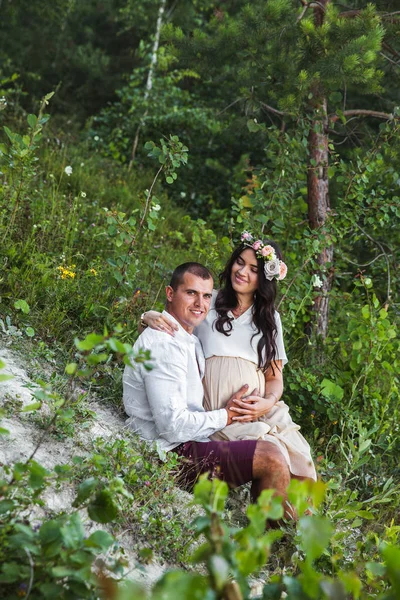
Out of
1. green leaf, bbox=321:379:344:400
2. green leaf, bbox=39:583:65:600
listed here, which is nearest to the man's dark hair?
green leaf, bbox=321:379:344:400

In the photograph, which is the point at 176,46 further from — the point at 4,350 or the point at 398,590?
the point at 398,590

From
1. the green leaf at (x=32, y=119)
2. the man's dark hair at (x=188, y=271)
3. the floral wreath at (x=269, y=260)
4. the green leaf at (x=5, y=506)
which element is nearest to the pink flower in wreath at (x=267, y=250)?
the floral wreath at (x=269, y=260)

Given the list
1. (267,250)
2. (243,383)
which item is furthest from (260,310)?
(243,383)

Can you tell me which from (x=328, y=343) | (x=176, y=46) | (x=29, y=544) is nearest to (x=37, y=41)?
(x=176, y=46)

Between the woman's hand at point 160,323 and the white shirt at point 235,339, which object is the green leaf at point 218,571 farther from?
the white shirt at point 235,339

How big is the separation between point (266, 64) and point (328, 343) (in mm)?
2316

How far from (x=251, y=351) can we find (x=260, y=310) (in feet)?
0.90

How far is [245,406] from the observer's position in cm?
383

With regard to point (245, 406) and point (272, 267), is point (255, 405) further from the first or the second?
point (272, 267)

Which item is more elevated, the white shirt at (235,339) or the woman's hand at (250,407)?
the white shirt at (235,339)

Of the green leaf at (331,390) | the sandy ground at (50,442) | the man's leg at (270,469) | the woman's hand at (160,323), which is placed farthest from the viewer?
the green leaf at (331,390)

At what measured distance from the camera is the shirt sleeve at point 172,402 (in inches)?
137

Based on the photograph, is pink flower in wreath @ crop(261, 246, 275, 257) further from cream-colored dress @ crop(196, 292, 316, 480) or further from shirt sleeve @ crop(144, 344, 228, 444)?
shirt sleeve @ crop(144, 344, 228, 444)

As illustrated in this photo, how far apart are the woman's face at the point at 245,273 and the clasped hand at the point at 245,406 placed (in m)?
0.64
